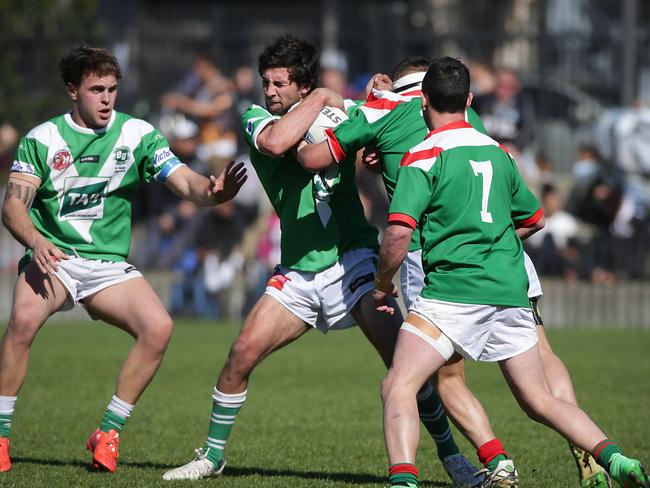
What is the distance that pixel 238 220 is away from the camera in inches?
683

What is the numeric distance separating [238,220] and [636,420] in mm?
9155

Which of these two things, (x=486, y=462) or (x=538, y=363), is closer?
(x=538, y=363)

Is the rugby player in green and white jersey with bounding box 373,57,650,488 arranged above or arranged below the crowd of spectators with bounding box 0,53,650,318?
above

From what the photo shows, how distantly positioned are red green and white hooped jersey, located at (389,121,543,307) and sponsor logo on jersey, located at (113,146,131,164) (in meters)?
2.16

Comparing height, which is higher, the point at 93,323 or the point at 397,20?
the point at 397,20

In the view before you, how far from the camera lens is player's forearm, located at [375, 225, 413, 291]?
5.86 meters

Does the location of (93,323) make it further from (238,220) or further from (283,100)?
(283,100)

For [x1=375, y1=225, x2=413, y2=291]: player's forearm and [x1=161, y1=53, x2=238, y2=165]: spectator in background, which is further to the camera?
[x1=161, y1=53, x2=238, y2=165]: spectator in background

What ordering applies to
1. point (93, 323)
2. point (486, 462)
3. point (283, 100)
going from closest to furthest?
1. point (486, 462)
2. point (283, 100)
3. point (93, 323)

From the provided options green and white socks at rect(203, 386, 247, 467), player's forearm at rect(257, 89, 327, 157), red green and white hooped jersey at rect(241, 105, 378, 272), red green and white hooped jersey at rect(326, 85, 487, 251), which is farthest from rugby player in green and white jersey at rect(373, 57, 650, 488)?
green and white socks at rect(203, 386, 247, 467)

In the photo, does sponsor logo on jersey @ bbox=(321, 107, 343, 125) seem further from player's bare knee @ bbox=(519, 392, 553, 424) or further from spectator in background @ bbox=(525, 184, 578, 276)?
spectator in background @ bbox=(525, 184, 578, 276)

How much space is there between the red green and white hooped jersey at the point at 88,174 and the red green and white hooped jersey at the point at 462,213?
206 cm

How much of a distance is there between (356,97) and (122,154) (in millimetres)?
9739

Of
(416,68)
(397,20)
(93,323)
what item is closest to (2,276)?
(93,323)
